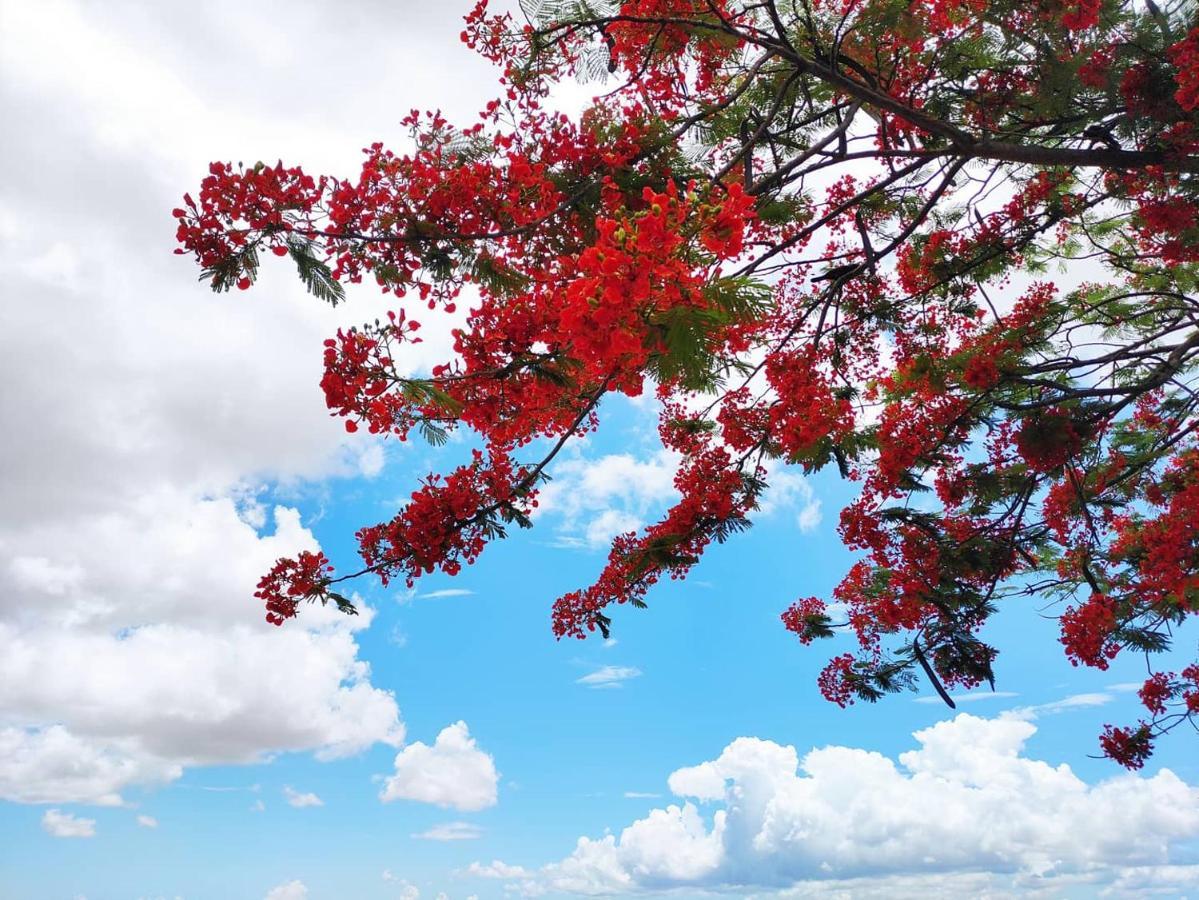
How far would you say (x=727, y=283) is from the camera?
8.62 feet

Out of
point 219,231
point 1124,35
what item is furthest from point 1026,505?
point 219,231

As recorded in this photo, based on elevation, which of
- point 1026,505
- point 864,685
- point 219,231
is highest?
point 219,231

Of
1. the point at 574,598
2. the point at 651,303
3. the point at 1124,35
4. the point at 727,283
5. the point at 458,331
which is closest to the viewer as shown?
the point at 651,303

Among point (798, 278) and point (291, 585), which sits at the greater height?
point (798, 278)

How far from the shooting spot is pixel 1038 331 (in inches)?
260

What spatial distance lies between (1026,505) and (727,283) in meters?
4.07

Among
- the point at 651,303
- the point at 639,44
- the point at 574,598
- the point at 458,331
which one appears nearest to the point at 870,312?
the point at 639,44

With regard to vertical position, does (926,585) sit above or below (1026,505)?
below

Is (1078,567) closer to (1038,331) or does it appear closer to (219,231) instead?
(1038,331)

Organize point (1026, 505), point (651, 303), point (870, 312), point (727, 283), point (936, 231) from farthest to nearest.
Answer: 1. point (936, 231)
2. point (870, 312)
3. point (1026, 505)
4. point (727, 283)
5. point (651, 303)

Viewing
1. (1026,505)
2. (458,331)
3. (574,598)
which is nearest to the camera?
(458,331)

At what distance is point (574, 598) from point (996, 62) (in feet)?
14.0

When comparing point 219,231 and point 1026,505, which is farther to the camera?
point 1026,505

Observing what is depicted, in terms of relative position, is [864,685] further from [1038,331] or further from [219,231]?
[219,231]
